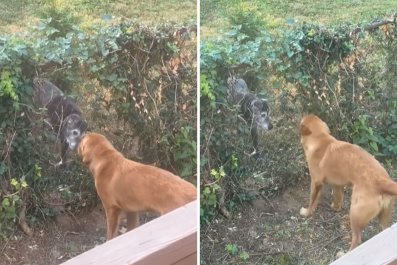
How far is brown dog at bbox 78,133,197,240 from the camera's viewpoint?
2.15 m

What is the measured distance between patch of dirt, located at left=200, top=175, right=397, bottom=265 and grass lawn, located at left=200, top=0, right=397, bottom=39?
562mm

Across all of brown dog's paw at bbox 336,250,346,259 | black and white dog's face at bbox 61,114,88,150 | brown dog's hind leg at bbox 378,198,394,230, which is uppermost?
black and white dog's face at bbox 61,114,88,150

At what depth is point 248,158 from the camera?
7.93ft

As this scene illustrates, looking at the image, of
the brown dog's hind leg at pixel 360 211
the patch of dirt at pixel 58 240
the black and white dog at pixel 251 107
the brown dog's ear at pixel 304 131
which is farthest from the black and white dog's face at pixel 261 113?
the patch of dirt at pixel 58 240

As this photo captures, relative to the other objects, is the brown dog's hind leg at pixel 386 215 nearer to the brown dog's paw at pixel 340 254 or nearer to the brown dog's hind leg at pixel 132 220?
the brown dog's paw at pixel 340 254

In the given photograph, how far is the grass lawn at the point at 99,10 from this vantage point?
1.95 meters

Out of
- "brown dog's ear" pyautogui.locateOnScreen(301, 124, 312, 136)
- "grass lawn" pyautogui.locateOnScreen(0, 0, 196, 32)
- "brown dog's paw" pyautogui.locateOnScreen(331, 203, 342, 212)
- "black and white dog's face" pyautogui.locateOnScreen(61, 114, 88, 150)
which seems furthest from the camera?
"brown dog's paw" pyautogui.locateOnScreen(331, 203, 342, 212)

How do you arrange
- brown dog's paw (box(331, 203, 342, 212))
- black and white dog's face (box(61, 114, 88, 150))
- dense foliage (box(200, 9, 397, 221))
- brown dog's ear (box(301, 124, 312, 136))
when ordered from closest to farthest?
1. black and white dog's face (box(61, 114, 88, 150))
2. dense foliage (box(200, 9, 397, 221))
3. brown dog's ear (box(301, 124, 312, 136))
4. brown dog's paw (box(331, 203, 342, 212))

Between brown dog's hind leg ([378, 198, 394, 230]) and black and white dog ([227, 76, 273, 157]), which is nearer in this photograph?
black and white dog ([227, 76, 273, 157])

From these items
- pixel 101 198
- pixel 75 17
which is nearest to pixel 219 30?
pixel 75 17

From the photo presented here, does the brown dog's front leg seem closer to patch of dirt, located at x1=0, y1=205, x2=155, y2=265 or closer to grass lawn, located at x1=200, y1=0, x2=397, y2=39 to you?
grass lawn, located at x1=200, y1=0, x2=397, y2=39

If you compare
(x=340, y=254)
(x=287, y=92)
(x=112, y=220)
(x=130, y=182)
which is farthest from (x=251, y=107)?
(x=340, y=254)

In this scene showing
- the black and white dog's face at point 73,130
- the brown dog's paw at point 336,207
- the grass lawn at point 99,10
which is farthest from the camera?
the brown dog's paw at point 336,207

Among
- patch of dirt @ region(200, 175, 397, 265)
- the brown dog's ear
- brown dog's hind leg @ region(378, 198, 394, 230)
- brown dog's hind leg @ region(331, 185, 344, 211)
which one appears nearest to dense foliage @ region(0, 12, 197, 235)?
patch of dirt @ region(200, 175, 397, 265)
